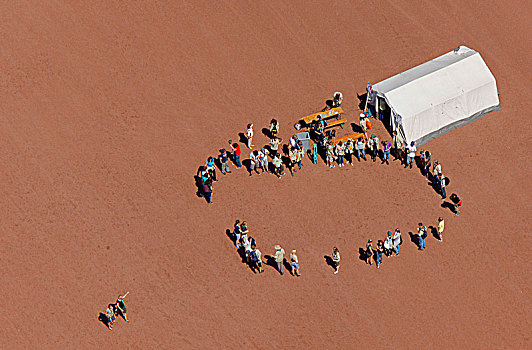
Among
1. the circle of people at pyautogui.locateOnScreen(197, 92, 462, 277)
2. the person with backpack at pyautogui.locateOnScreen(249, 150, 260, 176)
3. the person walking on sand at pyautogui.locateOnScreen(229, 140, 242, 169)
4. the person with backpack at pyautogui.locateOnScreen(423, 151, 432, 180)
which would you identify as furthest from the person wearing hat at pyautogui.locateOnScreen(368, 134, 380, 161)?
the person walking on sand at pyautogui.locateOnScreen(229, 140, 242, 169)

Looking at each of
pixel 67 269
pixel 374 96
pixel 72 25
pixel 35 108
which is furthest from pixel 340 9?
pixel 67 269

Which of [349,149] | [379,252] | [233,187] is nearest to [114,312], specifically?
[233,187]

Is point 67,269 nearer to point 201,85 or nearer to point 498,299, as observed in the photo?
point 201,85

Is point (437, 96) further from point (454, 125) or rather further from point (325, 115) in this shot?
point (325, 115)

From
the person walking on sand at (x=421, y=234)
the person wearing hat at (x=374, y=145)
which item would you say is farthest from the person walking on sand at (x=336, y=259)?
the person wearing hat at (x=374, y=145)

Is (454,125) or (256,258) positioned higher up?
(454,125)

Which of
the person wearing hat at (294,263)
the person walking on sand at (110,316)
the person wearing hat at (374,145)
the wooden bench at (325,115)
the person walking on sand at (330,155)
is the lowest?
the person walking on sand at (110,316)

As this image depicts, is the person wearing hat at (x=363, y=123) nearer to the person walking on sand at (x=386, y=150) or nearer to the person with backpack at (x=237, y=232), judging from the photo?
the person walking on sand at (x=386, y=150)

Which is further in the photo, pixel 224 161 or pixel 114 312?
pixel 224 161

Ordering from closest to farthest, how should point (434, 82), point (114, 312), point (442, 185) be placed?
point (114, 312)
point (442, 185)
point (434, 82)
